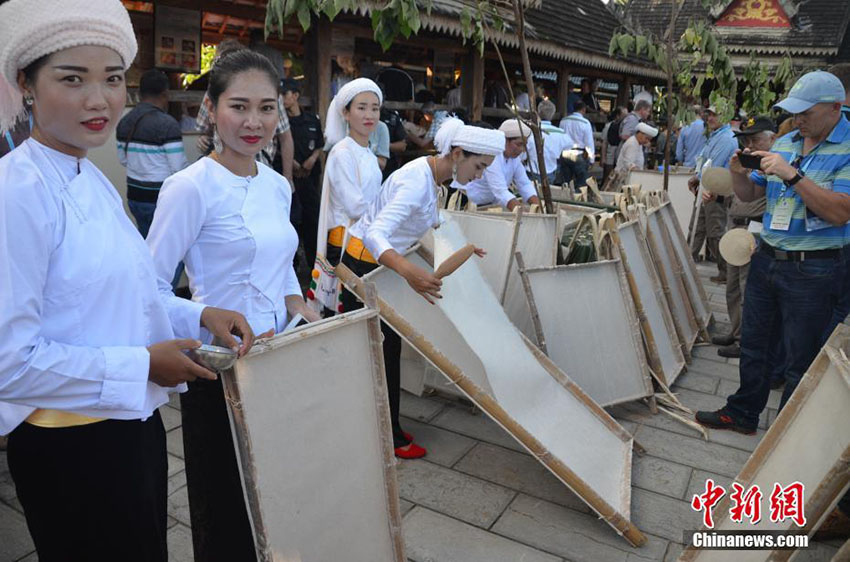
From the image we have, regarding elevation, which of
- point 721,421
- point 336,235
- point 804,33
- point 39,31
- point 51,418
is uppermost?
point 804,33

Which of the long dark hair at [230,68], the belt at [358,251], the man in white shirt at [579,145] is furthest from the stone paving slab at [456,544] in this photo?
the man in white shirt at [579,145]

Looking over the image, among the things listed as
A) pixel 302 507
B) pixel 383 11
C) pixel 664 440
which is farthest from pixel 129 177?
pixel 664 440

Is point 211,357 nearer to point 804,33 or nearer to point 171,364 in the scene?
point 171,364

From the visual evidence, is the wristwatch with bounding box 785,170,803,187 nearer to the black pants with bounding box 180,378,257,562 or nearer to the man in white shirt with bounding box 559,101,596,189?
the black pants with bounding box 180,378,257,562

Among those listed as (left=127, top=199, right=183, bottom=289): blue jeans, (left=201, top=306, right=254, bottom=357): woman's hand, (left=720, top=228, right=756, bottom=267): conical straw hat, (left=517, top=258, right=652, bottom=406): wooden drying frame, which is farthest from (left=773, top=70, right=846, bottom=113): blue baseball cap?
(left=127, top=199, right=183, bottom=289): blue jeans

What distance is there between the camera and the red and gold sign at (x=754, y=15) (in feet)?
66.4

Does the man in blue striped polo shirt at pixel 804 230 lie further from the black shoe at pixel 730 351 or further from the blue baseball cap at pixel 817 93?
the black shoe at pixel 730 351

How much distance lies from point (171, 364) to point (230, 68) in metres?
0.88

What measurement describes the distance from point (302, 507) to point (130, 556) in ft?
1.61

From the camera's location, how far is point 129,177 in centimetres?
475

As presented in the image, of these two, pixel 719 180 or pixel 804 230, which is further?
pixel 719 180

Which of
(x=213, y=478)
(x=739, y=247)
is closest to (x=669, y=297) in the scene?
(x=739, y=247)

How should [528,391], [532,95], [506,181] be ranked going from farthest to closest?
1. [506,181]
2. [532,95]
3. [528,391]

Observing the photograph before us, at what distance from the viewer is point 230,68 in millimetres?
1774
